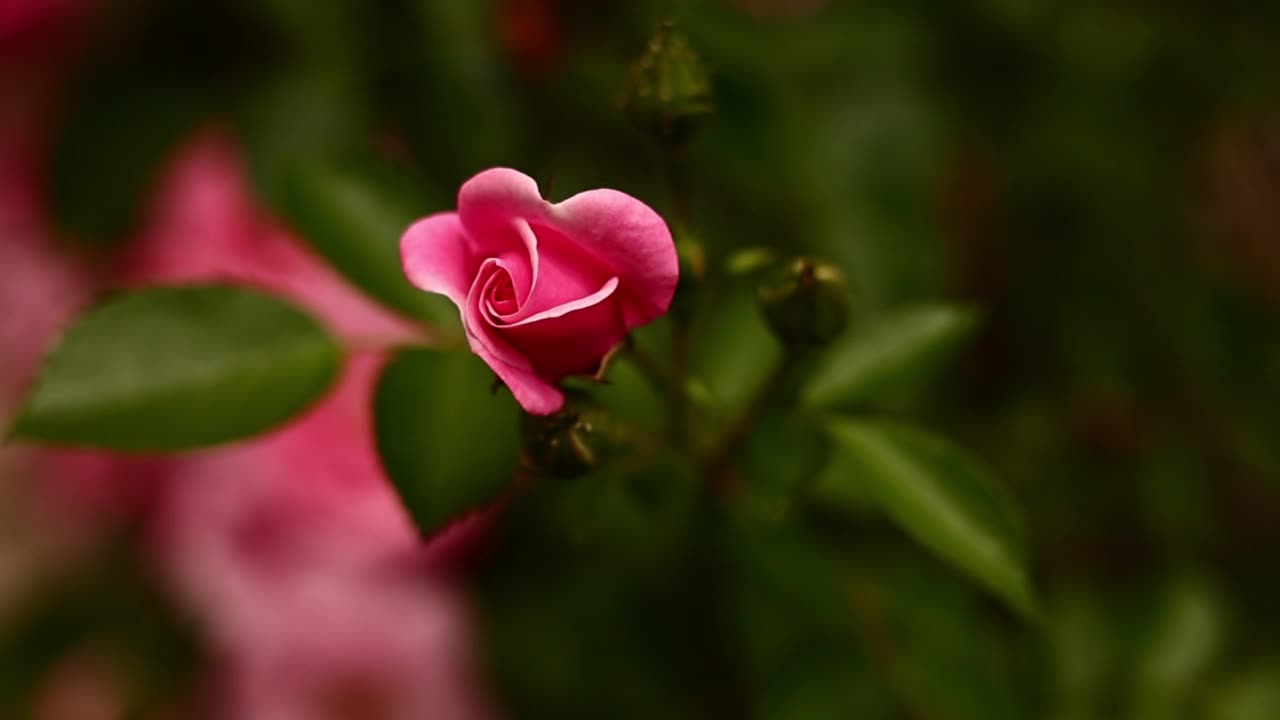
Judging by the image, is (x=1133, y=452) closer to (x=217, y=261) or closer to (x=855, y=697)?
(x=855, y=697)

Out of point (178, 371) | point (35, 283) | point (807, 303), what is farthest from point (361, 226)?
point (35, 283)

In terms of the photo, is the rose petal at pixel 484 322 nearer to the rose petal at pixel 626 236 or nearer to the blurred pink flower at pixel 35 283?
the rose petal at pixel 626 236

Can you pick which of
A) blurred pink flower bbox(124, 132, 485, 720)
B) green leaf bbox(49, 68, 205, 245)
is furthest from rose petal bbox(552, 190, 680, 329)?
green leaf bbox(49, 68, 205, 245)

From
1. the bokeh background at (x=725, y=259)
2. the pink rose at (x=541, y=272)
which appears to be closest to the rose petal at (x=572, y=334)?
the pink rose at (x=541, y=272)

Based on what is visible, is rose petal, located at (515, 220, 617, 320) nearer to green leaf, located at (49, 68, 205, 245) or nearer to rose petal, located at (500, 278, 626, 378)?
rose petal, located at (500, 278, 626, 378)

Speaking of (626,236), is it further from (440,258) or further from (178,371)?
(178,371)

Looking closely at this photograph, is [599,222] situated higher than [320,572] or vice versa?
[599,222]
